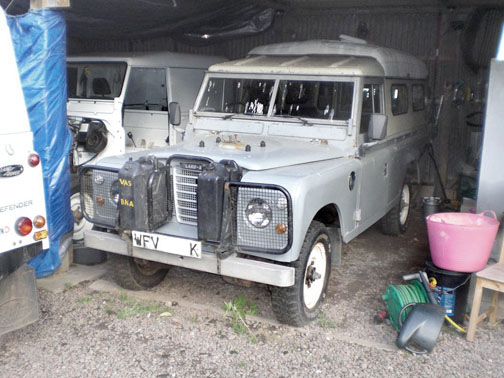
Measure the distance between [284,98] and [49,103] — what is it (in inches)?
83.8

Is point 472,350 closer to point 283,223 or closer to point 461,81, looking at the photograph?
point 283,223

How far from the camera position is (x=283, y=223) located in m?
3.35

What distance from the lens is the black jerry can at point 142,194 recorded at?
12.0 feet

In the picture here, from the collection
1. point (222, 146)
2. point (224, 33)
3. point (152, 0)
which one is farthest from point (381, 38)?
point (222, 146)

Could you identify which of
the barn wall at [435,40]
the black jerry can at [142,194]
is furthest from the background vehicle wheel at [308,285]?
the barn wall at [435,40]

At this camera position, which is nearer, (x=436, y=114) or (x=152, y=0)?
(x=152, y=0)

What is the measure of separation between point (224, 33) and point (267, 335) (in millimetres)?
5946

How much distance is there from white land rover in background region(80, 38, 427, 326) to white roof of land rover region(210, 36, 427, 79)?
0.5 inches

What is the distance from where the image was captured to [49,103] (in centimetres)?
448

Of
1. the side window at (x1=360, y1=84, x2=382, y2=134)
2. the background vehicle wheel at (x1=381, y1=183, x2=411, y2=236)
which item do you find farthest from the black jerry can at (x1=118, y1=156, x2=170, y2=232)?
the background vehicle wheel at (x1=381, y1=183, x2=411, y2=236)

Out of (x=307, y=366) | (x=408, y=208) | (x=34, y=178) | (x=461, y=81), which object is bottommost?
(x=307, y=366)

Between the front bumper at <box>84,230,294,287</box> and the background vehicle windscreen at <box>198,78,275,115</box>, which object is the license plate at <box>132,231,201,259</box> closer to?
the front bumper at <box>84,230,294,287</box>

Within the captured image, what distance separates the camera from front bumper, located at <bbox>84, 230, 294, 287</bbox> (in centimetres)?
337

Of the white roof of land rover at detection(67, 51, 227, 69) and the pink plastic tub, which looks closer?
the pink plastic tub
